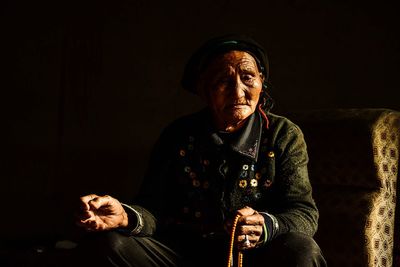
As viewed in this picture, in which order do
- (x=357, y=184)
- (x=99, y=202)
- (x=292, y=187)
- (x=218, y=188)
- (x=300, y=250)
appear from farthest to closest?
1. (x=357, y=184)
2. (x=218, y=188)
3. (x=292, y=187)
4. (x=99, y=202)
5. (x=300, y=250)

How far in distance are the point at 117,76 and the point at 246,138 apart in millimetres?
1611

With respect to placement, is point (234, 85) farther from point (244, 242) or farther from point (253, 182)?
point (244, 242)

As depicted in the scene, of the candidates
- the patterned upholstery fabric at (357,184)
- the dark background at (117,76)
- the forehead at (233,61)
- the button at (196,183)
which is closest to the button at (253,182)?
the button at (196,183)

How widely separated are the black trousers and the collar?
1.17ft

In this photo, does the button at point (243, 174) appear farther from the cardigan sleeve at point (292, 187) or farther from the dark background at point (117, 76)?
the dark background at point (117, 76)

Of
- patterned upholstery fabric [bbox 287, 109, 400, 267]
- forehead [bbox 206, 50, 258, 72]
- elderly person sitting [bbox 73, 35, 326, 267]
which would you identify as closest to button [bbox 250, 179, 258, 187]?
elderly person sitting [bbox 73, 35, 326, 267]

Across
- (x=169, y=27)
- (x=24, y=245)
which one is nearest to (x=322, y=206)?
(x=169, y=27)

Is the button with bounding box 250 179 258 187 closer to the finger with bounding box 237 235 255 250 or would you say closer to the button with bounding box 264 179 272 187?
the button with bounding box 264 179 272 187

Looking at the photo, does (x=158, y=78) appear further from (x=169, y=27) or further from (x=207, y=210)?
(x=207, y=210)

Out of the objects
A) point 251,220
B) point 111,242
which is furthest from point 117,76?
point 251,220

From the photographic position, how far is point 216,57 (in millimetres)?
1807

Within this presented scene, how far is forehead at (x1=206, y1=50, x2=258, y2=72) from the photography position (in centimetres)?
176

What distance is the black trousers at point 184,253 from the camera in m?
1.32

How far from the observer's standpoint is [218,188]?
67.3 inches
